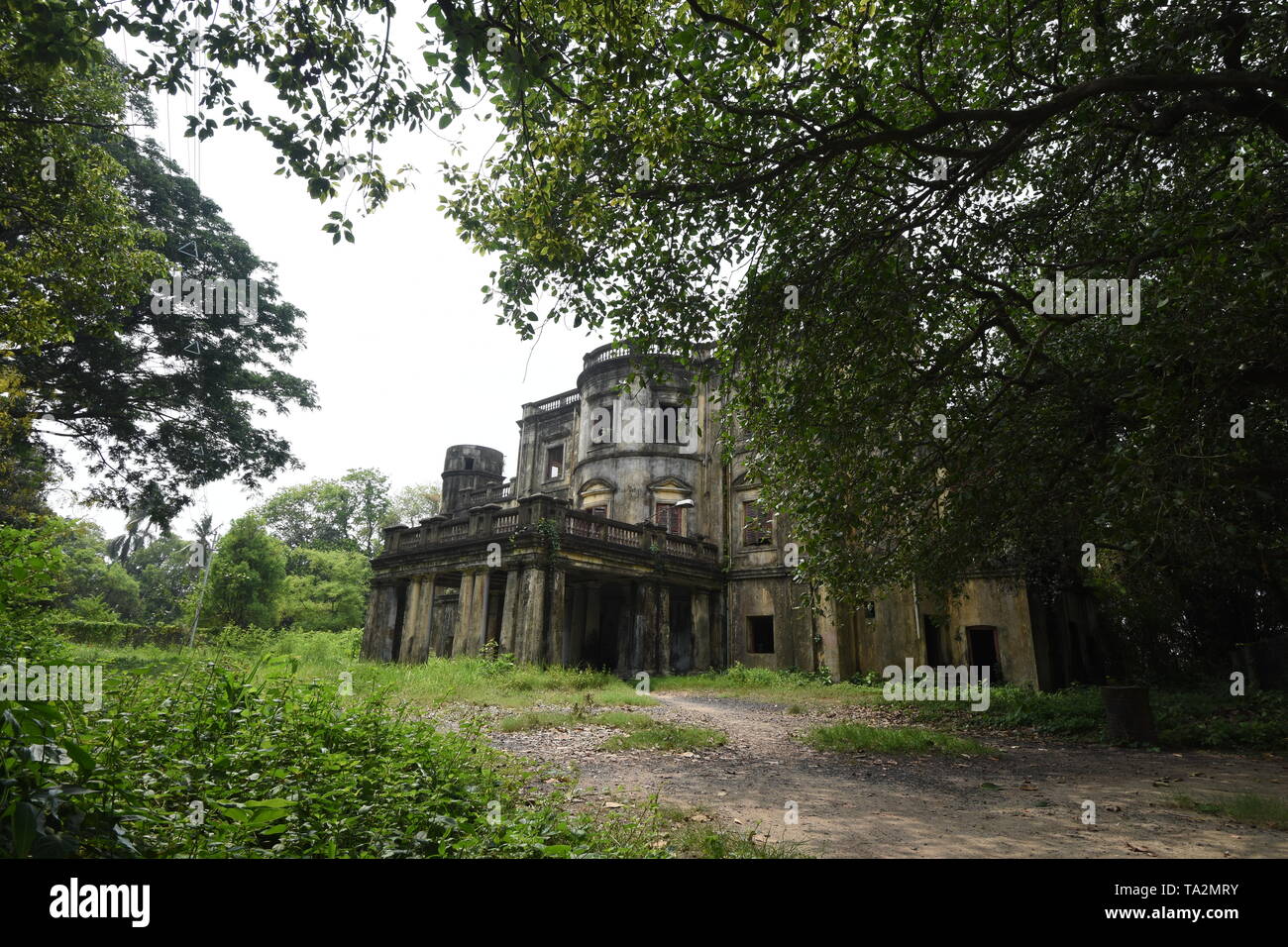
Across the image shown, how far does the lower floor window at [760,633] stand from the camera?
865 inches

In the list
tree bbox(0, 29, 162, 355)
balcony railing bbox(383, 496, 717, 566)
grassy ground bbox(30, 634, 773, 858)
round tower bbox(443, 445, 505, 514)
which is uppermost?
tree bbox(0, 29, 162, 355)

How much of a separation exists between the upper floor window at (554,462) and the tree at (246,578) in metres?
13.3

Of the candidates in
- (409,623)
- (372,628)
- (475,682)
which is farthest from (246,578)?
(475,682)

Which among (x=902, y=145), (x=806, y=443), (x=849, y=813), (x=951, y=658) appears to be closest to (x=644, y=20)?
(x=902, y=145)

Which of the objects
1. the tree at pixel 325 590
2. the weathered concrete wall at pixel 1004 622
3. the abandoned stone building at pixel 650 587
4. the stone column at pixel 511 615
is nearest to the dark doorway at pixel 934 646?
the abandoned stone building at pixel 650 587

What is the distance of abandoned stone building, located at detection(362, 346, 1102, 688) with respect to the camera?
17.5 m

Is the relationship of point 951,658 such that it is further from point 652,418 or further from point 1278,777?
point 652,418

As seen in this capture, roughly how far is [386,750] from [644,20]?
673cm

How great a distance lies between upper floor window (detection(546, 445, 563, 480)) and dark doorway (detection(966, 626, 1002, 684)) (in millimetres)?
17749

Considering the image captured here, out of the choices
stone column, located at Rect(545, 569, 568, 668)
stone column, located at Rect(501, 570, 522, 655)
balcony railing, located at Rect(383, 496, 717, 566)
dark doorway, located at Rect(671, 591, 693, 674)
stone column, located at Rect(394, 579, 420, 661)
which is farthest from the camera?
dark doorway, located at Rect(671, 591, 693, 674)

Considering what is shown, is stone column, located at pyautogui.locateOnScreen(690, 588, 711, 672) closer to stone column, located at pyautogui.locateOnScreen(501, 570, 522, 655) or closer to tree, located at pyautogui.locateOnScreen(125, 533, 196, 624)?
stone column, located at pyautogui.locateOnScreen(501, 570, 522, 655)

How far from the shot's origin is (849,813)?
5074 millimetres

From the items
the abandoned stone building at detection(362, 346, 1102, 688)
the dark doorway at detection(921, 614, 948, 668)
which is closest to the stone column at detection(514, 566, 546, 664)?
the abandoned stone building at detection(362, 346, 1102, 688)

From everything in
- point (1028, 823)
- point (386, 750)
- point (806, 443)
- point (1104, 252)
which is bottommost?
point (1028, 823)
